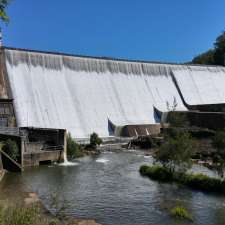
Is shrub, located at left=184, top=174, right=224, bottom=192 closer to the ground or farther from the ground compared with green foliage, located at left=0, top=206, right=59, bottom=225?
closer to the ground

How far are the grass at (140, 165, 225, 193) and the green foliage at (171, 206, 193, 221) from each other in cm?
565

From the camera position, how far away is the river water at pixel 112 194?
1702 cm

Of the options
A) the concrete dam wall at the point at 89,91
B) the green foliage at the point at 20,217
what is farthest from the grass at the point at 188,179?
the green foliage at the point at 20,217

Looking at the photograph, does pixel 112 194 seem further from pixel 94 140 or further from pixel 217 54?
pixel 217 54

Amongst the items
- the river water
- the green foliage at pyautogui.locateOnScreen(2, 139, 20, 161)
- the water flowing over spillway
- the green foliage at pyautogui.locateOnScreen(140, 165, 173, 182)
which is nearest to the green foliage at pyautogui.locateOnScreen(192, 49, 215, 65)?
the water flowing over spillway

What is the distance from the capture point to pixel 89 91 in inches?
1843

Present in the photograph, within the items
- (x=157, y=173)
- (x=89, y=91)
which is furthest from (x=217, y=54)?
(x=157, y=173)

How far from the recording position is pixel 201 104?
57844mm

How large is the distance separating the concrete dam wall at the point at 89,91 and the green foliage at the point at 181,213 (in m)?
22.3

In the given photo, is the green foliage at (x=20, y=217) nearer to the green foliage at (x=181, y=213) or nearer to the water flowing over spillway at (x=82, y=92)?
the green foliage at (x=181, y=213)

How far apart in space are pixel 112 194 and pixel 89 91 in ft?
88.1

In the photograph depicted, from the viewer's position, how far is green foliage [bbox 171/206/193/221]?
661 inches

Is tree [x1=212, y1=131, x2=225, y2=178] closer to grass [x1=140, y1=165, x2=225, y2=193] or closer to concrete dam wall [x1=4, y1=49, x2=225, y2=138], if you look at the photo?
grass [x1=140, y1=165, x2=225, y2=193]

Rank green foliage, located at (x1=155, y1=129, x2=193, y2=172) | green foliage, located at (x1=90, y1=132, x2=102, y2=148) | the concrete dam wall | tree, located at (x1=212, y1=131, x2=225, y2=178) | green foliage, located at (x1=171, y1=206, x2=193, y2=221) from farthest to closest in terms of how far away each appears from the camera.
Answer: the concrete dam wall < green foliage, located at (x1=90, y1=132, x2=102, y2=148) < green foliage, located at (x1=155, y1=129, x2=193, y2=172) < tree, located at (x1=212, y1=131, x2=225, y2=178) < green foliage, located at (x1=171, y1=206, x2=193, y2=221)
